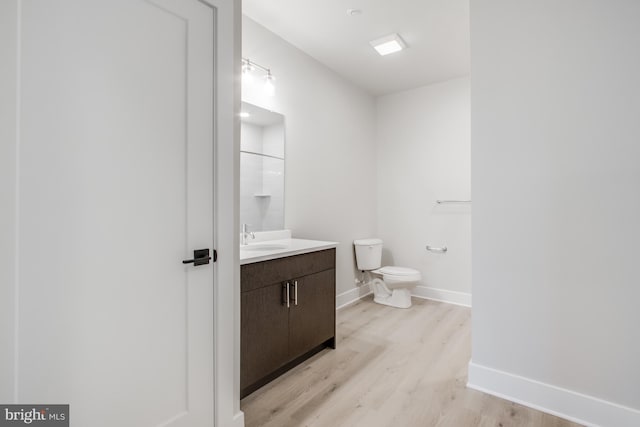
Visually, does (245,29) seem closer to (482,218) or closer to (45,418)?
(482,218)

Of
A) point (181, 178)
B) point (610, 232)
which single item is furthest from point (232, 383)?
point (610, 232)

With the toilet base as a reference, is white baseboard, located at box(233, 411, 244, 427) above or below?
below

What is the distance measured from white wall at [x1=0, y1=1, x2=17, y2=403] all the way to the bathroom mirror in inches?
64.7

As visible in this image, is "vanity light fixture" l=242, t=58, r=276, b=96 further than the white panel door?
Yes

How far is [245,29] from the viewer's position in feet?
8.39

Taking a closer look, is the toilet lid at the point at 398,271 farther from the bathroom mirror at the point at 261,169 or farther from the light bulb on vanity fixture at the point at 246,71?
the light bulb on vanity fixture at the point at 246,71

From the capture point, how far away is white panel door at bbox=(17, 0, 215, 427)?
103 centimetres

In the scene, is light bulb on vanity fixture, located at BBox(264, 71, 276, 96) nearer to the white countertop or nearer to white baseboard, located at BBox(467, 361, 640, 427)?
the white countertop

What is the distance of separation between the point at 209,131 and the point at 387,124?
3229 millimetres

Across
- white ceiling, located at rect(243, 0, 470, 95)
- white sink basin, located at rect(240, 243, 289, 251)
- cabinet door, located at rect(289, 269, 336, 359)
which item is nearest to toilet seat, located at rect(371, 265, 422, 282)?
cabinet door, located at rect(289, 269, 336, 359)

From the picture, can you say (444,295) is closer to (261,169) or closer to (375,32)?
(261,169)

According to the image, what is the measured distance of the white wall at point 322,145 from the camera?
2.88 m

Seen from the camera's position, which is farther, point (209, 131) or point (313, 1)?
point (313, 1)

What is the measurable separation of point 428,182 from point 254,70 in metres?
2.41
